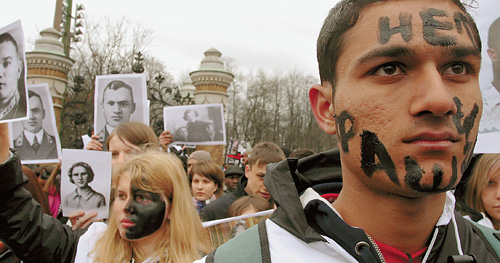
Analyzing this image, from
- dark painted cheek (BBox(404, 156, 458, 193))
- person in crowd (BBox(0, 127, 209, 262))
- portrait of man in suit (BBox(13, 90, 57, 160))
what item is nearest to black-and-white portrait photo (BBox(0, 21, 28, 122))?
person in crowd (BBox(0, 127, 209, 262))

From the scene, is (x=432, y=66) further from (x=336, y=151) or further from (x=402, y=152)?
(x=336, y=151)

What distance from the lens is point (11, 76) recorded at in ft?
9.77

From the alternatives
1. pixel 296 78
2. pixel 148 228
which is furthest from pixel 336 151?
pixel 296 78

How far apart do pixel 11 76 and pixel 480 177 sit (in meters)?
3.64

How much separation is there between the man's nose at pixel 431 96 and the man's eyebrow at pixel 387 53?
79 mm

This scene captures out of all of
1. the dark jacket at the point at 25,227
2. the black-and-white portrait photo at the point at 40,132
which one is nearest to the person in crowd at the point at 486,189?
→ the dark jacket at the point at 25,227

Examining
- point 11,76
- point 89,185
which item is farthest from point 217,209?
point 11,76

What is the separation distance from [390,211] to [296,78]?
3864 centimetres

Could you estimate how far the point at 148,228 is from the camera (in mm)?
2547

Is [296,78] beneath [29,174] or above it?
above

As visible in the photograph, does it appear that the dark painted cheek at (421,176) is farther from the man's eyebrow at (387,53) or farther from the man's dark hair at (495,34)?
the man's dark hair at (495,34)

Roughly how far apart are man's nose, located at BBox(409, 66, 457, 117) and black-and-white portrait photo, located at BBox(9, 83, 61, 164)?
14.8ft

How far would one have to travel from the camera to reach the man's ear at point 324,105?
5.10 ft

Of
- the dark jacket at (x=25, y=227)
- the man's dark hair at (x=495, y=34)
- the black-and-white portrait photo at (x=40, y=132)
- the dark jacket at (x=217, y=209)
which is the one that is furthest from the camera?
the black-and-white portrait photo at (x=40, y=132)
